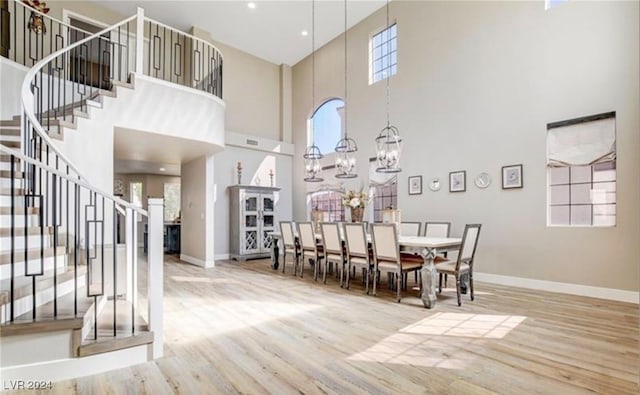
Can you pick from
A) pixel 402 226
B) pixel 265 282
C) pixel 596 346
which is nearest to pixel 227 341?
pixel 265 282

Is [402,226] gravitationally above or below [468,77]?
below

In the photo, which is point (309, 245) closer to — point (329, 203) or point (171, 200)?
point (329, 203)

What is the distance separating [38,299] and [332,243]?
331 centimetres

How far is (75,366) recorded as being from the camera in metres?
2.11

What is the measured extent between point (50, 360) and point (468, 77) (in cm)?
606

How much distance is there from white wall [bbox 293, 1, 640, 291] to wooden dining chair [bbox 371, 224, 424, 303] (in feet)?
5.69

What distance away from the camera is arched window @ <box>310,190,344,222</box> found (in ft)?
25.0

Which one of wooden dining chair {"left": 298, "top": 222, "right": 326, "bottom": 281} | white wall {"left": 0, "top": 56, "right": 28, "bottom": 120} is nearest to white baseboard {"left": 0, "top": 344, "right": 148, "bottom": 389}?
wooden dining chair {"left": 298, "top": 222, "right": 326, "bottom": 281}

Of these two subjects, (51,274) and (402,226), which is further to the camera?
(402,226)

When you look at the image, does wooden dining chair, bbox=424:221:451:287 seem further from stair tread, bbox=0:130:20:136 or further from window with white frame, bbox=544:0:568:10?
stair tread, bbox=0:130:20:136

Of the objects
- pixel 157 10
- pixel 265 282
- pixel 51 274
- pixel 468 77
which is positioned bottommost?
pixel 265 282

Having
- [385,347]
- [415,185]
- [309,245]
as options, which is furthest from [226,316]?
[415,185]

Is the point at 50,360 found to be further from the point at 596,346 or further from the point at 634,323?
the point at 634,323

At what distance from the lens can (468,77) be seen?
17.4ft
